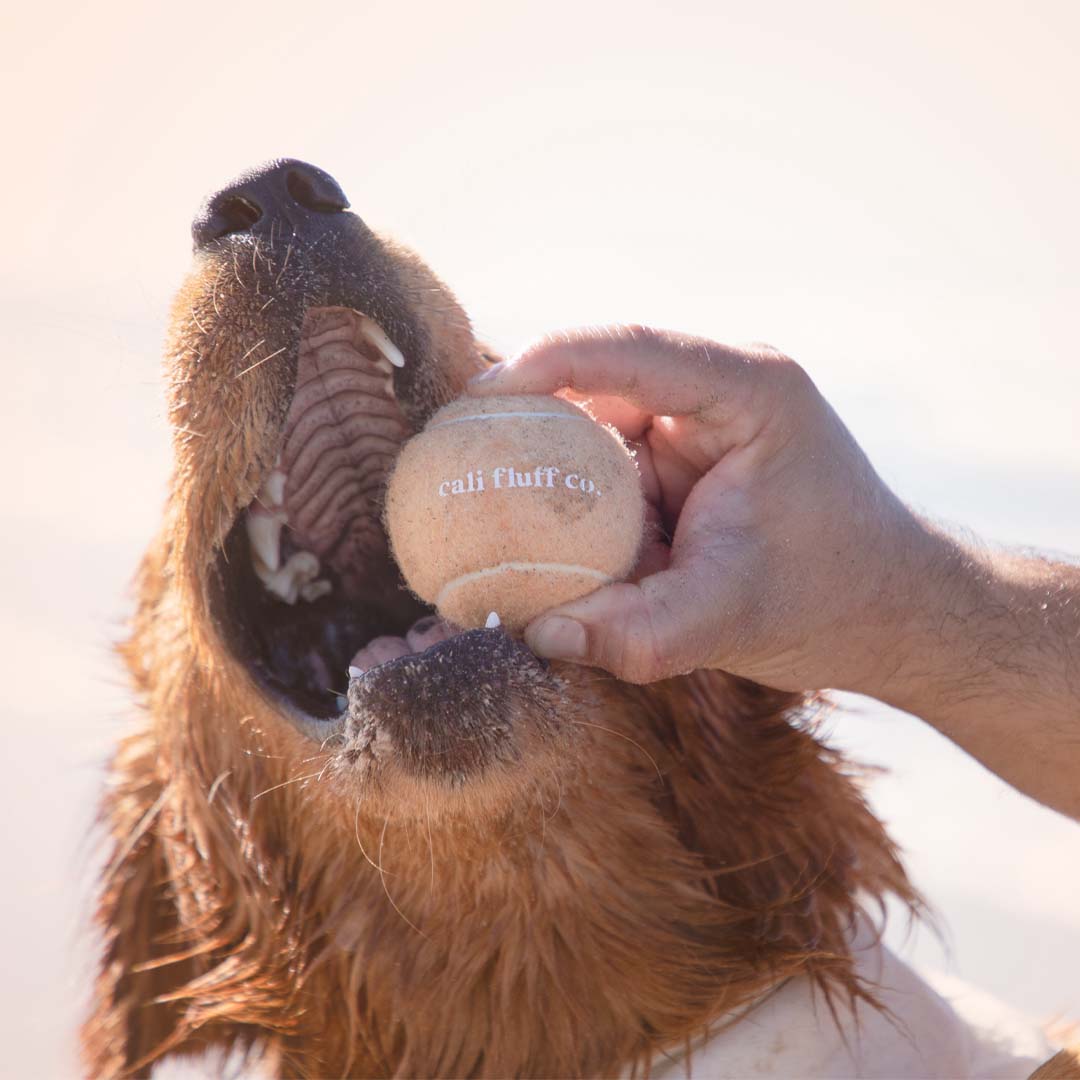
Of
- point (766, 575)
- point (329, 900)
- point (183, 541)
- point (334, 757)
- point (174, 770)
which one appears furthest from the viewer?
point (174, 770)

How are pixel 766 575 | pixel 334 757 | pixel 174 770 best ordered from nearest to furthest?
pixel 766 575 → pixel 334 757 → pixel 174 770

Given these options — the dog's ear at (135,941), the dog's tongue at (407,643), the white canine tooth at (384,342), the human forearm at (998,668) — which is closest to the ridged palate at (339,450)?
the white canine tooth at (384,342)

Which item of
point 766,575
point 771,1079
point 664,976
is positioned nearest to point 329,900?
point 664,976

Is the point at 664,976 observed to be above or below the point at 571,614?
below

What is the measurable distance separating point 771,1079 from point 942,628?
0.99 m

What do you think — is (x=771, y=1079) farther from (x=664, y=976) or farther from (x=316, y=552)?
(x=316, y=552)

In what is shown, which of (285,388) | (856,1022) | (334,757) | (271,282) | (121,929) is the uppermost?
(271,282)

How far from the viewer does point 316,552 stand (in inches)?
110

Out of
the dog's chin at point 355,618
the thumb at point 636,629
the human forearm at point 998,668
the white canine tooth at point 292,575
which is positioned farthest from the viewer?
the white canine tooth at point 292,575

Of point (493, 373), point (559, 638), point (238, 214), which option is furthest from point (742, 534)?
point (238, 214)

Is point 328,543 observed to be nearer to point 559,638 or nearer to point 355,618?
point 355,618

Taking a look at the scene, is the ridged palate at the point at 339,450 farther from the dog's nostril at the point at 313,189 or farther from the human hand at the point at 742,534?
the human hand at the point at 742,534

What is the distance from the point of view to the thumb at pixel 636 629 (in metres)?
2.02

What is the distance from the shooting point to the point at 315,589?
9.16 ft
